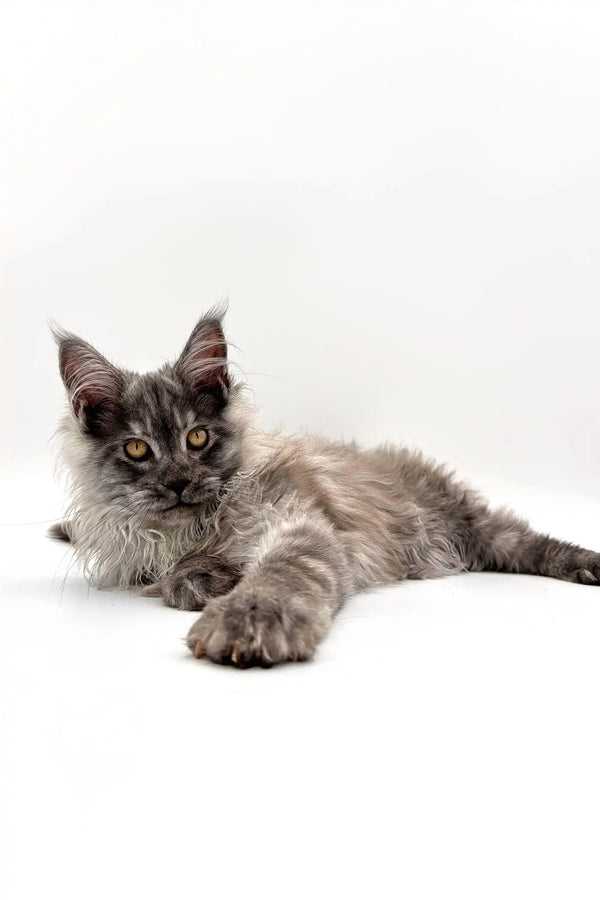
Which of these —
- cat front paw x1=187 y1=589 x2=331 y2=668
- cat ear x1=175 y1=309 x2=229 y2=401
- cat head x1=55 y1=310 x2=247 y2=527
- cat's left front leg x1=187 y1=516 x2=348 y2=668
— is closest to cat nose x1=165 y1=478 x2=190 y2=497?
cat head x1=55 y1=310 x2=247 y2=527

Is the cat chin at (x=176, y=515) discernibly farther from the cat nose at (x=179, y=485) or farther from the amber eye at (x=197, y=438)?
the amber eye at (x=197, y=438)

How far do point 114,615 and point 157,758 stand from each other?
3.80ft

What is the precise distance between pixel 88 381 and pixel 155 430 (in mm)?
318

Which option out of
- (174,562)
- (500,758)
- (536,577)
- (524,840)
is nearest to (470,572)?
(536,577)

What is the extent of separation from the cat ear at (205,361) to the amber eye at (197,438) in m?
0.16

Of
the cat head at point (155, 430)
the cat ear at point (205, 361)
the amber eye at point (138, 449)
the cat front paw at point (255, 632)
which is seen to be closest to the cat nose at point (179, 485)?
the cat head at point (155, 430)

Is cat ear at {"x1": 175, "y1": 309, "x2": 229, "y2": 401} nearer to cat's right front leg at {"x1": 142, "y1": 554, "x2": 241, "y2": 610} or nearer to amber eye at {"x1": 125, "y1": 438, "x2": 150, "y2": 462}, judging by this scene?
amber eye at {"x1": 125, "y1": 438, "x2": 150, "y2": 462}

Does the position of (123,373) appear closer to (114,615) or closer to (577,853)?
(114,615)

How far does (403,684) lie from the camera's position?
86.5 inches

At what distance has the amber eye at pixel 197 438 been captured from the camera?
3141 mm

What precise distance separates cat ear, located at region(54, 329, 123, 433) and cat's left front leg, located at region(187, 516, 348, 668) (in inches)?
34.9

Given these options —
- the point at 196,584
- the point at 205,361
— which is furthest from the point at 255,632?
the point at 205,361

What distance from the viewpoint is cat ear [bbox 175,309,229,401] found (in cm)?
322

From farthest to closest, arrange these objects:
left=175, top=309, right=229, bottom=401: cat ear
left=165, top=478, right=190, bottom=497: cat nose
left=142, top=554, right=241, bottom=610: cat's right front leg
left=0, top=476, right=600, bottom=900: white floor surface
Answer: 1. left=175, top=309, right=229, bottom=401: cat ear
2. left=165, top=478, right=190, bottom=497: cat nose
3. left=142, top=554, right=241, bottom=610: cat's right front leg
4. left=0, top=476, right=600, bottom=900: white floor surface
